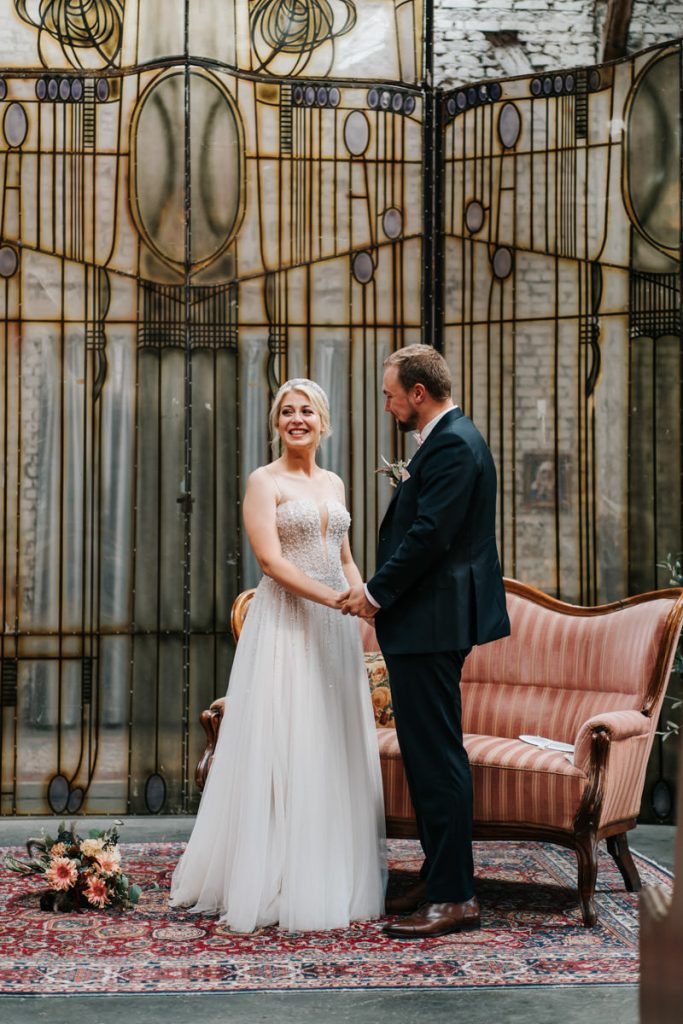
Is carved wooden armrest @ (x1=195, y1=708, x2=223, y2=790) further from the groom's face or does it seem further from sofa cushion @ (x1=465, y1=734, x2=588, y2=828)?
the groom's face

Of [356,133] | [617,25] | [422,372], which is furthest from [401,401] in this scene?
[617,25]

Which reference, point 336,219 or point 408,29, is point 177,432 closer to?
point 336,219

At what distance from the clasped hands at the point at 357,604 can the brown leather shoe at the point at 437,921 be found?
876mm

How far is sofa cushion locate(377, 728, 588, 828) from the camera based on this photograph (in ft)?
12.6

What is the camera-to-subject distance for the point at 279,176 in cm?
573

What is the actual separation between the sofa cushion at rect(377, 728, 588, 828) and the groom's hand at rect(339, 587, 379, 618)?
0.64 metres

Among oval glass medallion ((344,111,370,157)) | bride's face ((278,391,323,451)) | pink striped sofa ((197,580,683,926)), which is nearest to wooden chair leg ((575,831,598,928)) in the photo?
pink striped sofa ((197,580,683,926))

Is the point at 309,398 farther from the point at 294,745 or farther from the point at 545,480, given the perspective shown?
the point at 545,480

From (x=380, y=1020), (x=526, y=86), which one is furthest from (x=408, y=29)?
(x=380, y=1020)

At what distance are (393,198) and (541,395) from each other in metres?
1.16

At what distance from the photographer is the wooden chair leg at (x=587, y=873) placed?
371 cm

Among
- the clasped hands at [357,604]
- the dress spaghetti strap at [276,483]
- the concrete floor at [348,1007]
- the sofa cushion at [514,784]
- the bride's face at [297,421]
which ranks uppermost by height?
the bride's face at [297,421]

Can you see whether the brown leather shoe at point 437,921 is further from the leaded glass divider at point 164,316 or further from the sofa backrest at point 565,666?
the leaded glass divider at point 164,316

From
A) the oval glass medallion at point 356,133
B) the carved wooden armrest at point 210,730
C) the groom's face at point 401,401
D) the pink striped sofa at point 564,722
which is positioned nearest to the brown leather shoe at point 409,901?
the pink striped sofa at point 564,722
